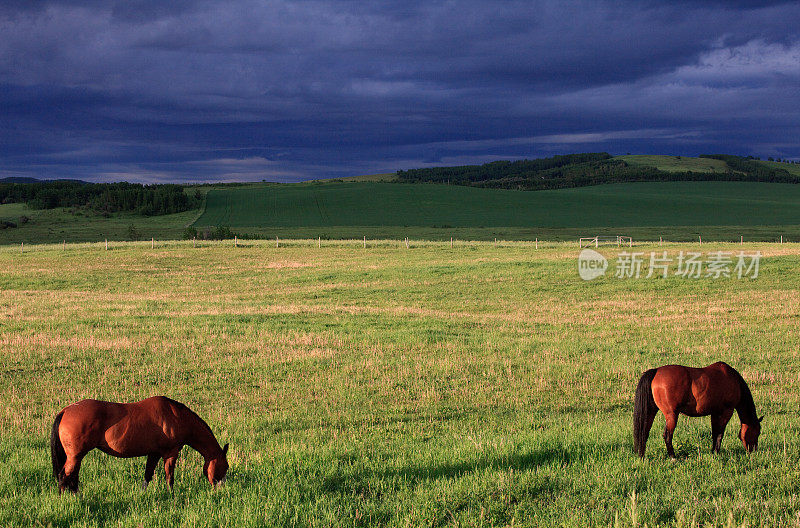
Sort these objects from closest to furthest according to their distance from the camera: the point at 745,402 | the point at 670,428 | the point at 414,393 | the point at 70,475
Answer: the point at 70,475 → the point at 670,428 → the point at 745,402 → the point at 414,393

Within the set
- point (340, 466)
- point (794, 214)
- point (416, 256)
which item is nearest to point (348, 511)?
point (340, 466)

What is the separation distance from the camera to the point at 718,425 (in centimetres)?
676

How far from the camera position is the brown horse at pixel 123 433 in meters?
5.22

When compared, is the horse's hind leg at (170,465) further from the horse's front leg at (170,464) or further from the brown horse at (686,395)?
the brown horse at (686,395)

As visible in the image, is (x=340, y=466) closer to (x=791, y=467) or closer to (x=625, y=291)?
(x=791, y=467)

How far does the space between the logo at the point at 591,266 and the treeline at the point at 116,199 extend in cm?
10416

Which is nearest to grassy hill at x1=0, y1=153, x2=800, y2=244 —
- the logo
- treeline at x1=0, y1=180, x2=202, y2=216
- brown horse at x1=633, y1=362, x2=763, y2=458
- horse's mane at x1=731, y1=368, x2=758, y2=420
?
treeline at x1=0, y1=180, x2=202, y2=216

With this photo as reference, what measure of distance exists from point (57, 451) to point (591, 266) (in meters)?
36.1

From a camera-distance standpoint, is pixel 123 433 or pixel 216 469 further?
pixel 216 469

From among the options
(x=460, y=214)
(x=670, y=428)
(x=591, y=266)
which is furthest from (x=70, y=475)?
(x=460, y=214)

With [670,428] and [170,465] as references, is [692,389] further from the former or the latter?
[170,465]

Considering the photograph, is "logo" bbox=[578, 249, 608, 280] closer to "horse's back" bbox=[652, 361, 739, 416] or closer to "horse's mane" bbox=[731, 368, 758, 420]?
"horse's mane" bbox=[731, 368, 758, 420]

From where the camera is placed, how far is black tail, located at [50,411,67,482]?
5277 millimetres

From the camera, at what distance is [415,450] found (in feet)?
26.6
